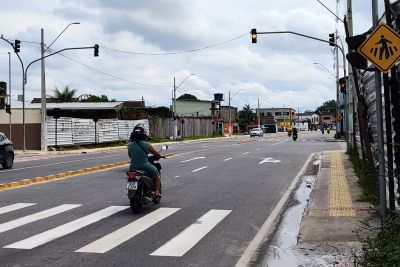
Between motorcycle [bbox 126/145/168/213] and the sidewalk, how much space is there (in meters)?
2.97

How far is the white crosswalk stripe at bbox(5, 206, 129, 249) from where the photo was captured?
752 cm

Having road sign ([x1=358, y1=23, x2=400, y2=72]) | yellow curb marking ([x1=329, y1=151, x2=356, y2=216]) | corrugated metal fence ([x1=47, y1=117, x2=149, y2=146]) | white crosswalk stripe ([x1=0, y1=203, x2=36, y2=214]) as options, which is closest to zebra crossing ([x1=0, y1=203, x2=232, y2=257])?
white crosswalk stripe ([x1=0, y1=203, x2=36, y2=214])

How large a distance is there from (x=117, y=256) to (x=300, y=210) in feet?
16.4

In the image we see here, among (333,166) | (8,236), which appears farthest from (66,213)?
(333,166)

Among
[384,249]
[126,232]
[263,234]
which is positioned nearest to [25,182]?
[126,232]

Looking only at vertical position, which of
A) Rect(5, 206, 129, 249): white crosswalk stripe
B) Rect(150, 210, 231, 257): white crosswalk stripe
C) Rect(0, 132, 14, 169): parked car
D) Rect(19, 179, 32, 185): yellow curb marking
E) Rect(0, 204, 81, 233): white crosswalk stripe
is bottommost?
Rect(150, 210, 231, 257): white crosswalk stripe

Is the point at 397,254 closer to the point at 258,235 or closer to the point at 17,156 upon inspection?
the point at 258,235

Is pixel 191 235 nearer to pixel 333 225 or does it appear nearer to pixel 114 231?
pixel 114 231

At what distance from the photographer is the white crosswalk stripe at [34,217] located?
8836 millimetres

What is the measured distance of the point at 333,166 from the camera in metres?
20.0

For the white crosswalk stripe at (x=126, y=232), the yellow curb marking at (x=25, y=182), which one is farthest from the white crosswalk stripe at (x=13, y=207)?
the yellow curb marking at (x=25, y=182)

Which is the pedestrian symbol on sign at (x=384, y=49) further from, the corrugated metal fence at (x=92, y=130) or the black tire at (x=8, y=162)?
the corrugated metal fence at (x=92, y=130)

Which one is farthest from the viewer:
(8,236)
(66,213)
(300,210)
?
(300,210)

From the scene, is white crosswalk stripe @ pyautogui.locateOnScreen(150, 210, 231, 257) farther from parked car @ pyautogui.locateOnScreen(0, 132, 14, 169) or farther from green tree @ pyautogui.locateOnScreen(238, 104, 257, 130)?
green tree @ pyautogui.locateOnScreen(238, 104, 257, 130)
